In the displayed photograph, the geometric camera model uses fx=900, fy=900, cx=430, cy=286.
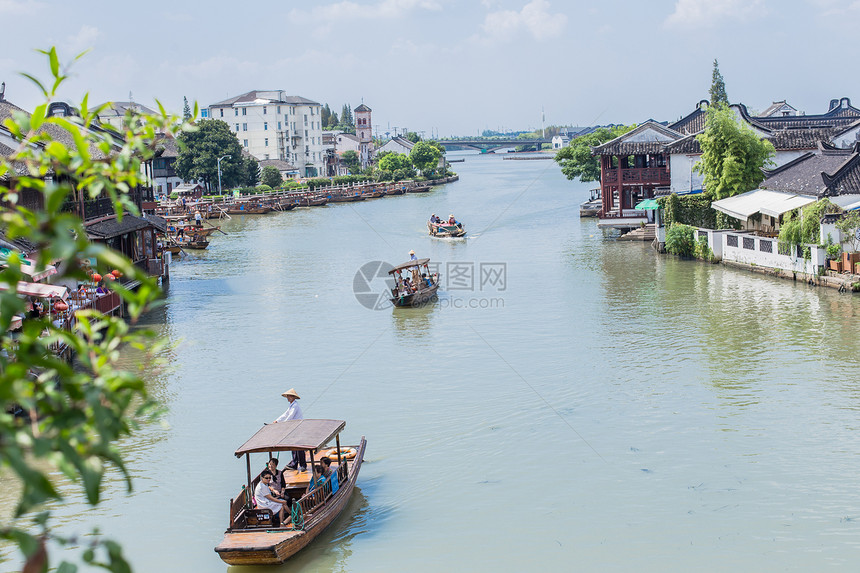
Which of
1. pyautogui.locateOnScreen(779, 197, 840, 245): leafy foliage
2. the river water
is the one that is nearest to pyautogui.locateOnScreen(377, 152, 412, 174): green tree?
the river water

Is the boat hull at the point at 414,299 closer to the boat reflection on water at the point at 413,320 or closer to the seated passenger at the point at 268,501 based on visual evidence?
the boat reflection on water at the point at 413,320

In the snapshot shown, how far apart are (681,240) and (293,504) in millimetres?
28858

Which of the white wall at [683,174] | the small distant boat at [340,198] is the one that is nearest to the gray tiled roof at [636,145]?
the white wall at [683,174]

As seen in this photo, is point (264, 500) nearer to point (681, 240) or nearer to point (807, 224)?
point (807, 224)

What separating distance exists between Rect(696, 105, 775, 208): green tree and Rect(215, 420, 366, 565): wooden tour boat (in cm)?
2786

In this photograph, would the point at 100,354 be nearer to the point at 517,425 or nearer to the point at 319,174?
the point at 517,425

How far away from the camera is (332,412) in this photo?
59.1 feet

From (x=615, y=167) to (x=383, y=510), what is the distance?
38677 mm

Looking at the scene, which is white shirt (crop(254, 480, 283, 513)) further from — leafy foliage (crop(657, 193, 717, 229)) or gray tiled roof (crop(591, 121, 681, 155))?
gray tiled roof (crop(591, 121, 681, 155))

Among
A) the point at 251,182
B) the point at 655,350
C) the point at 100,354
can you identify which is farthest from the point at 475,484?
the point at 251,182

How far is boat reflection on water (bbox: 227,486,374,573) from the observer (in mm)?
11797

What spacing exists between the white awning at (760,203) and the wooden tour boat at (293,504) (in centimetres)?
2179

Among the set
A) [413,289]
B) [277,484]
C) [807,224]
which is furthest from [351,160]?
[277,484]

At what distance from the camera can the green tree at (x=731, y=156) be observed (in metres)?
37.5
